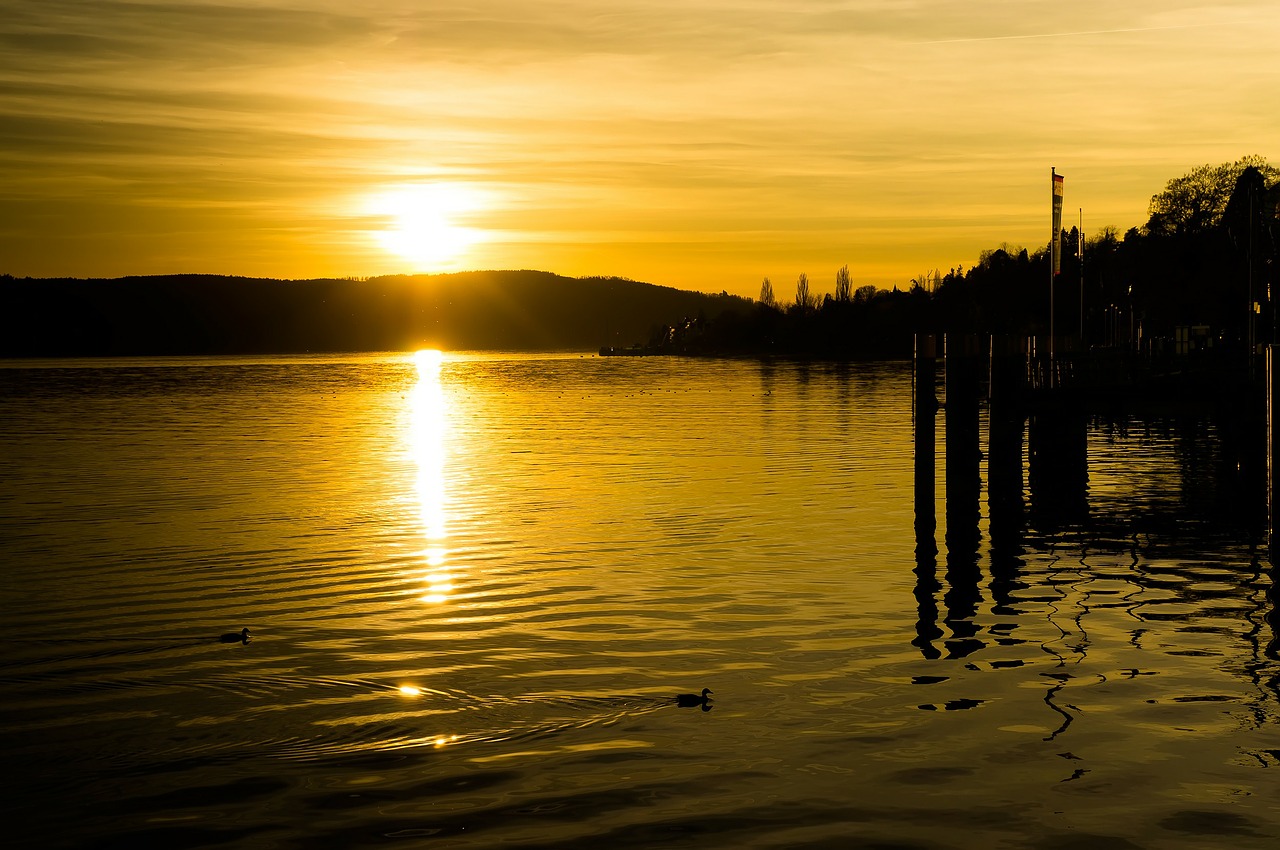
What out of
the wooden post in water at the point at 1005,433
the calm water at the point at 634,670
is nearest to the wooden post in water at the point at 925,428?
the calm water at the point at 634,670

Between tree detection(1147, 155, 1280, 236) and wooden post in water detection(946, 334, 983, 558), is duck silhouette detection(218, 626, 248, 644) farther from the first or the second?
tree detection(1147, 155, 1280, 236)

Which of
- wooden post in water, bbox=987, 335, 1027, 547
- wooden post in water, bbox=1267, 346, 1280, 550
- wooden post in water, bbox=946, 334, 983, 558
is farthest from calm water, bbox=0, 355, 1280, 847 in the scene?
wooden post in water, bbox=946, 334, 983, 558

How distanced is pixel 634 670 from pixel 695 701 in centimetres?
164

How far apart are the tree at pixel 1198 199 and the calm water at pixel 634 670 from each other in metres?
76.3

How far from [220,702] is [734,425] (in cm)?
5004

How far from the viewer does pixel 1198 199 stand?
10475 centimetres

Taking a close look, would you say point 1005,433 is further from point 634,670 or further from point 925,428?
point 634,670

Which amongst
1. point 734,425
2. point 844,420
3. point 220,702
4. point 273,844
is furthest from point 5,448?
point 273,844

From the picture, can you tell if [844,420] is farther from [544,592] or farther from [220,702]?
[220,702]

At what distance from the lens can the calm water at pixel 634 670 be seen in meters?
10.6

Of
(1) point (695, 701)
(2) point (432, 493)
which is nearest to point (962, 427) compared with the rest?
(2) point (432, 493)

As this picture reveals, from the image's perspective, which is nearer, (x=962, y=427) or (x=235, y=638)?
(x=235, y=638)

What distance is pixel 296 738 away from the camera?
12.6m

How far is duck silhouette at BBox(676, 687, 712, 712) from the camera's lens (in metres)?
13.6
